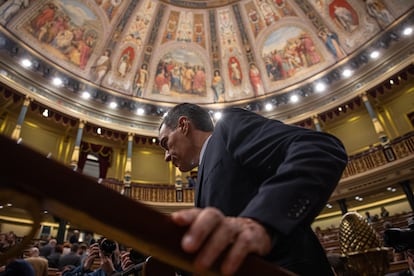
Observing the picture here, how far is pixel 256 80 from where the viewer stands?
1778cm

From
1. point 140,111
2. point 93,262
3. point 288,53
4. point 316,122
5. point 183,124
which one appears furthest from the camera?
point 288,53

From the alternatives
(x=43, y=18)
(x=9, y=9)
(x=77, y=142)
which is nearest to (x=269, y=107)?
(x=77, y=142)

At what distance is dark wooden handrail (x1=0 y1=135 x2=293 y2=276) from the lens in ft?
1.45

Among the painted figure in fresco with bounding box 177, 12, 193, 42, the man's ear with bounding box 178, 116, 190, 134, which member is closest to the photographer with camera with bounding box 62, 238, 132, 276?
the man's ear with bounding box 178, 116, 190, 134

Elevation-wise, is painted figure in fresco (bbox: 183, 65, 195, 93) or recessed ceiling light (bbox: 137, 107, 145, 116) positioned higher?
painted figure in fresco (bbox: 183, 65, 195, 93)

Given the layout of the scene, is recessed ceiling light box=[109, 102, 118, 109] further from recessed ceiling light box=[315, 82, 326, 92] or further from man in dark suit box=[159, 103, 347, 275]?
man in dark suit box=[159, 103, 347, 275]

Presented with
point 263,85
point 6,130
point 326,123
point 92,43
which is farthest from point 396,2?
point 6,130

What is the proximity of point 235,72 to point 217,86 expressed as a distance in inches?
60.8

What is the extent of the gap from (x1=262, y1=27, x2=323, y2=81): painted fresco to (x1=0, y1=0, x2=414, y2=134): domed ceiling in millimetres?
60

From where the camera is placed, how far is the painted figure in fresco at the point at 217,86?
18172 millimetres

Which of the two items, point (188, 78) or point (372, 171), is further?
point (188, 78)

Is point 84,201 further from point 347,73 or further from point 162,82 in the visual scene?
point 162,82

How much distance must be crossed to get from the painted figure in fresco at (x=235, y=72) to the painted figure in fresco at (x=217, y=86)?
0.81 meters

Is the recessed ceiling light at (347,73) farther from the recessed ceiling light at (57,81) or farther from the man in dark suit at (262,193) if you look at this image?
the man in dark suit at (262,193)
